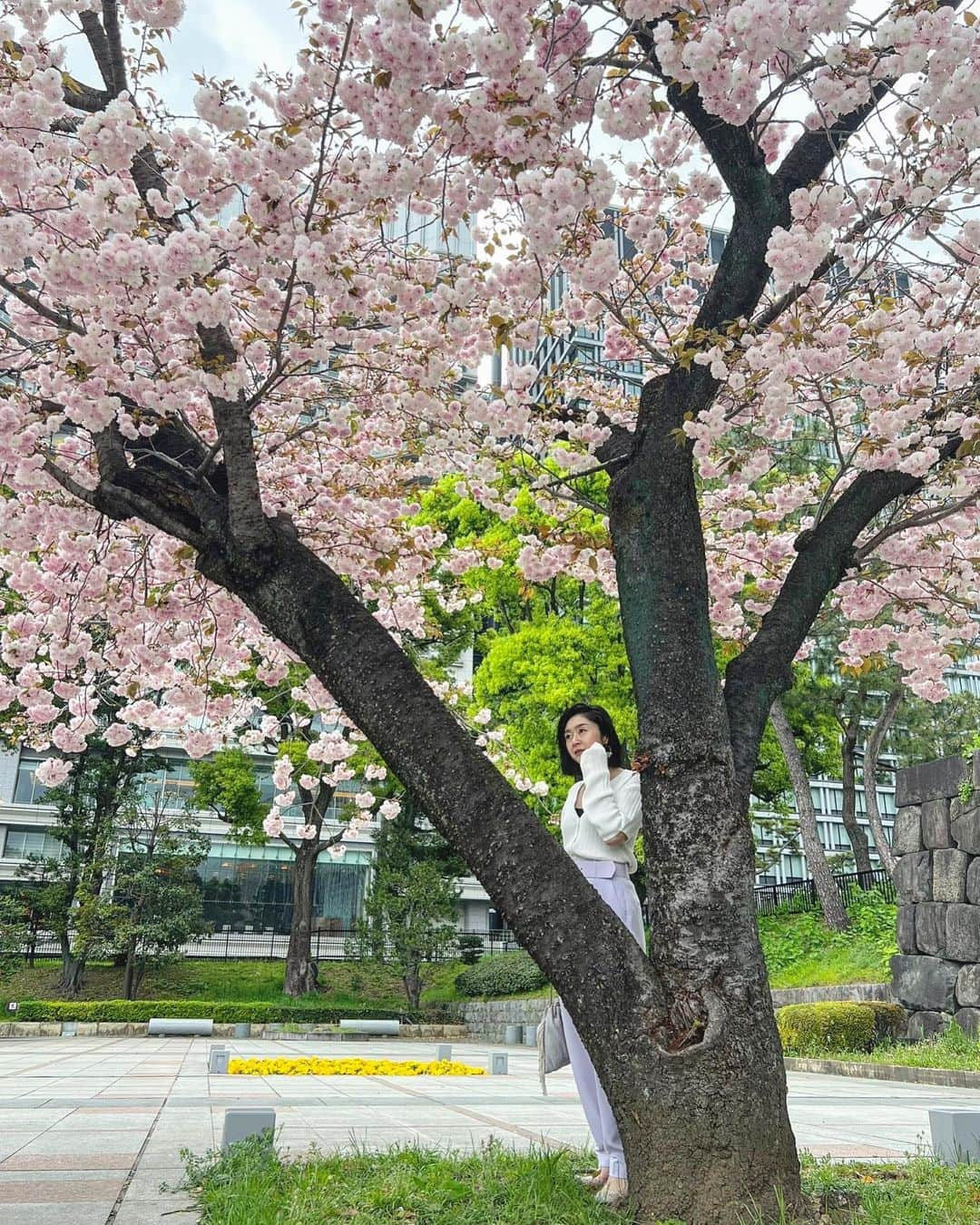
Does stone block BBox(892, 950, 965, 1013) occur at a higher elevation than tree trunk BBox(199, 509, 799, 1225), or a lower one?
lower

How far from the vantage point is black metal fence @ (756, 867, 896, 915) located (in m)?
16.6

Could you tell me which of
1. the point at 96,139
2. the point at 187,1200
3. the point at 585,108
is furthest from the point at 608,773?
the point at 96,139

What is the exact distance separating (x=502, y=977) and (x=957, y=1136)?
52.5 ft

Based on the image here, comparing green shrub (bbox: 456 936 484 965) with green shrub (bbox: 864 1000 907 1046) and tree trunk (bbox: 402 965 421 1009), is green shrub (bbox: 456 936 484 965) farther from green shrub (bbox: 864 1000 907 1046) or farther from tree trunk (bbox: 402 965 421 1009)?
green shrub (bbox: 864 1000 907 1046)

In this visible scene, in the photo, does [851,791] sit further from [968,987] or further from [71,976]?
[71,976]

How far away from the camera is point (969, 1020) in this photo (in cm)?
913

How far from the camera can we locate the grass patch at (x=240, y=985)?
67.2 ft

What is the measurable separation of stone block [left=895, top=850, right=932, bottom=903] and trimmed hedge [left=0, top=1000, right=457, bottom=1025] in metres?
11.4

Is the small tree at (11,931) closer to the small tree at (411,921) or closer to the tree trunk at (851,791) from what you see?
the small tree at (411,921)

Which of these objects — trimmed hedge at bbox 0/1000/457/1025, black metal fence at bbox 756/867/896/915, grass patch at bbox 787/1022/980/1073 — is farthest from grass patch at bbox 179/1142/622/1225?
trimmed hedge at bbox 0/1000/457/1025

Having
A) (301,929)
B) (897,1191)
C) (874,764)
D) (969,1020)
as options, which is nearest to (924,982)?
(969,1020)

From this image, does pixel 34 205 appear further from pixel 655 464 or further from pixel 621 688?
pixel 621 688

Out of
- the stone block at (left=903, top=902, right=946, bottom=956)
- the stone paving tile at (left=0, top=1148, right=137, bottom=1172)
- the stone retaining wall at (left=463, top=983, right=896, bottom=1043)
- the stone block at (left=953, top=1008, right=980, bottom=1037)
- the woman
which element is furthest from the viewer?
the stone retaining wall at (left=463, top=983, right=896, bottom=1043)

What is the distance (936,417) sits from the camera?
480cm
